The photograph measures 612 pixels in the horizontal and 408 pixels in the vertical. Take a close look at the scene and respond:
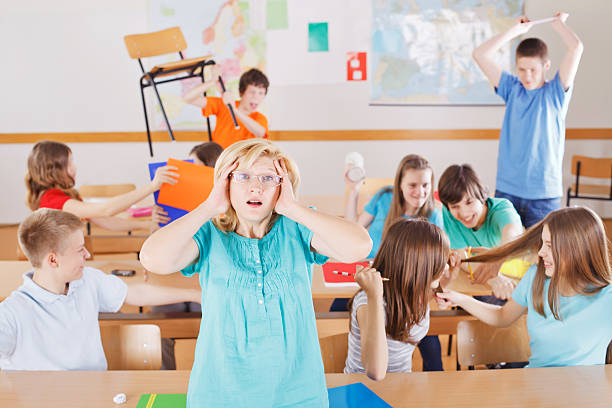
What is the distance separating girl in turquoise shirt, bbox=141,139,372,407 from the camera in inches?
42.5

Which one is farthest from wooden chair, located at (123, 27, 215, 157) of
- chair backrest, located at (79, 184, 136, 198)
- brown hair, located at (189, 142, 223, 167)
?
brown hair, located at (189, 142, 223, 167)

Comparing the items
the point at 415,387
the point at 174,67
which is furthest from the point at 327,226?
the point at 174,67

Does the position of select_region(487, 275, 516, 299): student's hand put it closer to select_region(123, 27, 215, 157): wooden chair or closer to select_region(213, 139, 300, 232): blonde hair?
select_region(213, 139, 300, 232): blonde hair

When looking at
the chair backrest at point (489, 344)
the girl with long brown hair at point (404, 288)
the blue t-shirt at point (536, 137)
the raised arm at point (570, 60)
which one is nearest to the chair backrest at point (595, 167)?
the blue t-shirt at point (536, 137)

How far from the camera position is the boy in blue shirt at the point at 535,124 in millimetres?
2881

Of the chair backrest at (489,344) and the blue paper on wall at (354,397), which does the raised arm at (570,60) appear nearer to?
the chair backrest at (489,344)

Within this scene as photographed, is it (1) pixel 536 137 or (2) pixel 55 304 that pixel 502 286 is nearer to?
(1) pixel 536 137

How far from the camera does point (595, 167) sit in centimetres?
470

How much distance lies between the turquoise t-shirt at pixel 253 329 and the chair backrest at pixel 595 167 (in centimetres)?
440

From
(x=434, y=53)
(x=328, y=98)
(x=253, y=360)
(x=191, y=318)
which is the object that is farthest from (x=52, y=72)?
(x=253, y=360)

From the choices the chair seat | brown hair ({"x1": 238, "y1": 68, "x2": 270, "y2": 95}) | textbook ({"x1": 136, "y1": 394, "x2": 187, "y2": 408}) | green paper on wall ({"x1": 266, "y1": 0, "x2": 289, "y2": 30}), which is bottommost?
textbook ({"x1": 136, "y1": 394, "x2": 187, "y2": 408})

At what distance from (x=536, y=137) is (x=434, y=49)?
92.3 inches

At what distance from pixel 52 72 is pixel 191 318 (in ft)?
13.2

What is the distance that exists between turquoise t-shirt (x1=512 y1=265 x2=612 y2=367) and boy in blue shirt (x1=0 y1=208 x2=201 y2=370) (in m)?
1.36
